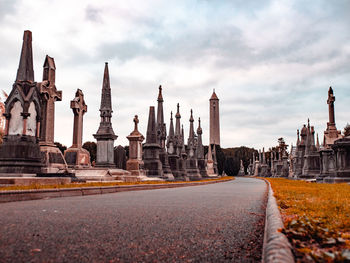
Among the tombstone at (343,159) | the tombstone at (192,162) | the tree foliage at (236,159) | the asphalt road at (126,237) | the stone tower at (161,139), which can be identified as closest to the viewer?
the asphalt road at (126,237)

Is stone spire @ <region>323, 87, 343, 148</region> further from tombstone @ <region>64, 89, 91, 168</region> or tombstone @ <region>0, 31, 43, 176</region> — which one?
tombstone @ <region>0, 31, 43, 176</region>

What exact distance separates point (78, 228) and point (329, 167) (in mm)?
20610

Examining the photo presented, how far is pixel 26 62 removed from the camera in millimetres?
12117

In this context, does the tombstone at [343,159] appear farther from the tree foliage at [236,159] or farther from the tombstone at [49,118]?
the tree foliage at [236,159]

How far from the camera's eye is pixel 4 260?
99.0 inches

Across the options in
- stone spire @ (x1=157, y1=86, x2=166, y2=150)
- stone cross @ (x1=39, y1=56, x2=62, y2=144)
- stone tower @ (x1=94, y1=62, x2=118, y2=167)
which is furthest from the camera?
stone spire @ (x1=157, y1=86, x2=166, y2=150)

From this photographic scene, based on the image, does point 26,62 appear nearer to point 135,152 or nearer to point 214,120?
point 135,152

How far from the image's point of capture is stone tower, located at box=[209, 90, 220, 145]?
11299cm

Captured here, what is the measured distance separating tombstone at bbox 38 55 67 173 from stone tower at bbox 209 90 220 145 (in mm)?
98268

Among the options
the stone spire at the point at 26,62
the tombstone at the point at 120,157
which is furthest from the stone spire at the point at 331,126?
the stone spire at the point at 26,62

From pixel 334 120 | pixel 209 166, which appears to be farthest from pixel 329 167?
pixel 209 166

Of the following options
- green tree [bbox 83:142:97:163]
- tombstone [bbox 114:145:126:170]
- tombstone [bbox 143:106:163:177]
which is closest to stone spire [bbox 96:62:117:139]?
tombstone [bbox 143:106:163:177]

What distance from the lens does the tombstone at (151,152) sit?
2111 centimetres

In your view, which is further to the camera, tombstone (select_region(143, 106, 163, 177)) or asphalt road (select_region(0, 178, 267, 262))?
tombstone (select_region(143, 106, 163, 177))
